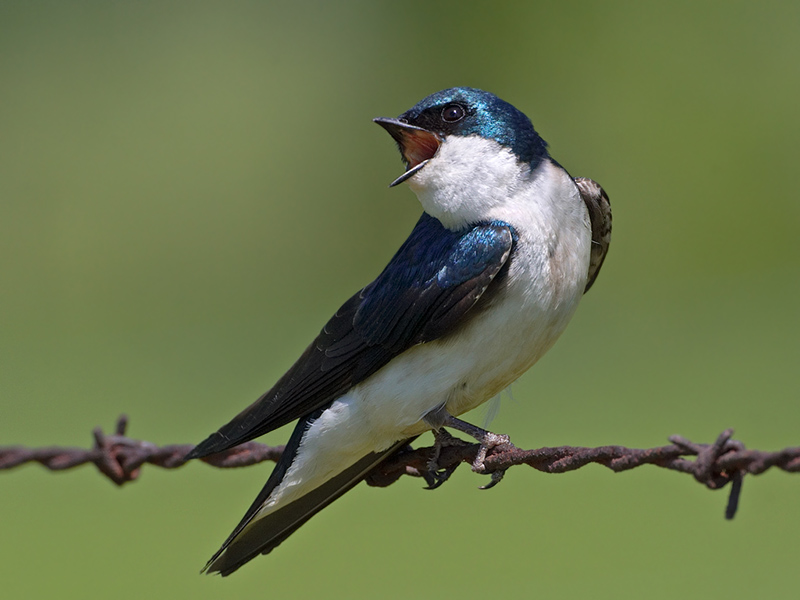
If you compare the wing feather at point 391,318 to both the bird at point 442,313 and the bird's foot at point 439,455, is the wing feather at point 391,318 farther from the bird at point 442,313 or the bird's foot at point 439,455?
the bird's foot at point 439,455

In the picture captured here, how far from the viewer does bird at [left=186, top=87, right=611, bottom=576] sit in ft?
9.05

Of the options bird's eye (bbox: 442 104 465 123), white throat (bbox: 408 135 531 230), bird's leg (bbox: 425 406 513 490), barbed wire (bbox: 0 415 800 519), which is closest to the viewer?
barbed wire (bbox: 0 415 800 519)

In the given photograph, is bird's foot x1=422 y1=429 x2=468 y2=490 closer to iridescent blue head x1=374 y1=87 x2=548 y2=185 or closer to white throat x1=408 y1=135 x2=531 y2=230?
white throat x1=408 y1=135 x2=531 y2=230

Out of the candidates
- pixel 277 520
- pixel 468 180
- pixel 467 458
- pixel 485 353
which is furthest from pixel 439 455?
pixel 468 180

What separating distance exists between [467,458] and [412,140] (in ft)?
2.98

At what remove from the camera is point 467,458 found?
2.81m

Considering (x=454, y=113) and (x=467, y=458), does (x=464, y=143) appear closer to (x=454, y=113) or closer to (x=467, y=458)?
(x=454, y=113)

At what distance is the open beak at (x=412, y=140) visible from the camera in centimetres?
299

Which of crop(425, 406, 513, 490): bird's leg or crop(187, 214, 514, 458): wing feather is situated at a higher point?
crop(187, 214, 514, 458): wing feather

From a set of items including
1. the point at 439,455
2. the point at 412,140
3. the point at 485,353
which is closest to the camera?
the point at 485,353

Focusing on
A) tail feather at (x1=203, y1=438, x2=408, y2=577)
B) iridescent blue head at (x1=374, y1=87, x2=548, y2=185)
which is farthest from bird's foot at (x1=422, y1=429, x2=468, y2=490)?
iridescent blue head at (x1=374, y1=87, x2=548, y2=185)

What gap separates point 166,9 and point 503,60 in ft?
13.2

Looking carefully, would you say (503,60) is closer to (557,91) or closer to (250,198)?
(557,91)

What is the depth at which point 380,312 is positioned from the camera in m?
2.90
